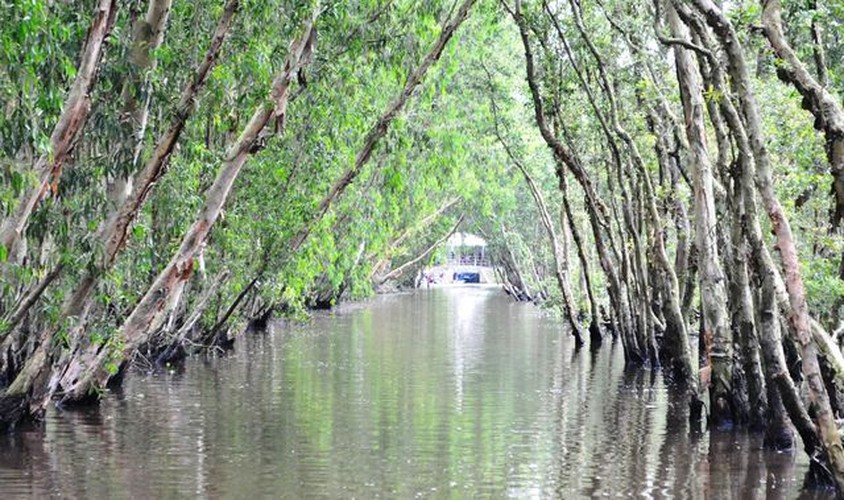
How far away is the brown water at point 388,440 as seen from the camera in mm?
11828

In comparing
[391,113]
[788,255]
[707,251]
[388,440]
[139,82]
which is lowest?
[388,440]

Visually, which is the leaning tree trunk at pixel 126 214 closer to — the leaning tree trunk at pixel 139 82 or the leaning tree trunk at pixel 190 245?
the leaning tree trunk at pixel 139 82

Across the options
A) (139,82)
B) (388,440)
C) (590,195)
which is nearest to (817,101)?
(139,82)

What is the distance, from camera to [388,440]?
1477cm

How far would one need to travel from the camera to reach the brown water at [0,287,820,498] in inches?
466

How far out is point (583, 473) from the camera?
12.8m

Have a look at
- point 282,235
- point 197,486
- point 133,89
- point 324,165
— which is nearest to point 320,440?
point 197,486

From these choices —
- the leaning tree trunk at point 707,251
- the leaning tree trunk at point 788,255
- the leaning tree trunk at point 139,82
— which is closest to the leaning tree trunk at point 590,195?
the leaning tree trunk at point 707,251

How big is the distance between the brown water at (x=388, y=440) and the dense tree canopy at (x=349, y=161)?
0.84 meters

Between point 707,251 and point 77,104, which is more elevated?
point 77,104

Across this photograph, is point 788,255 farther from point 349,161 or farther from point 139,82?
point 349,161

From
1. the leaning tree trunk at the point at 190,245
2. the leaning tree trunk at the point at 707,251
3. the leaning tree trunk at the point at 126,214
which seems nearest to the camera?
the leaning tree trunk at the point at 126,214

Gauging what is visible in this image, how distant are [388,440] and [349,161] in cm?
1020

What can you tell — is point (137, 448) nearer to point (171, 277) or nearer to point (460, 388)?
point (171, 277)
